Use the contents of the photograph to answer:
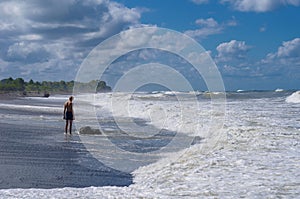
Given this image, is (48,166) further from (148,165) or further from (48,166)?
A: (148,165)

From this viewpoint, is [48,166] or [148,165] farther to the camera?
[148,165]

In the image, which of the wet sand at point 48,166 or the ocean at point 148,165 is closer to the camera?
the ocean at point 148,165

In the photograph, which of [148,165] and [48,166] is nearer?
[48,166]

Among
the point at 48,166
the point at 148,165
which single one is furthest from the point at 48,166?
the point at 148,165

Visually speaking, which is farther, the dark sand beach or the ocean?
the dark sand beach

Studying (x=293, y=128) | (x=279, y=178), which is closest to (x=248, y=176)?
(x=279, y=178)

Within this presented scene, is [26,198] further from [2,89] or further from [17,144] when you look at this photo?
[2,89]

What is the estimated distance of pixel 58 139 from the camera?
17938 mm

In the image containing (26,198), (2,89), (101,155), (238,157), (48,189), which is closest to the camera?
(26,198)

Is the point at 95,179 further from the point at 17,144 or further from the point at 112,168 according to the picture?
A: the point at 17,144

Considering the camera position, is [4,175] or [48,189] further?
[4,175]

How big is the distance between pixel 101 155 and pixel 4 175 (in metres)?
4.09

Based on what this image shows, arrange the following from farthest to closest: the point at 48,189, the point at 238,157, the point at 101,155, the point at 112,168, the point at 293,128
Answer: the point at 293,128 < the point at 101,155 < the point at 238,157 < the point at 112,168 < the point at 48,189

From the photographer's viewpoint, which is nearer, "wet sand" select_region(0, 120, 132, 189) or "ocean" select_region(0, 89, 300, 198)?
"ocean" select_region(0, 89, 300, 198)
